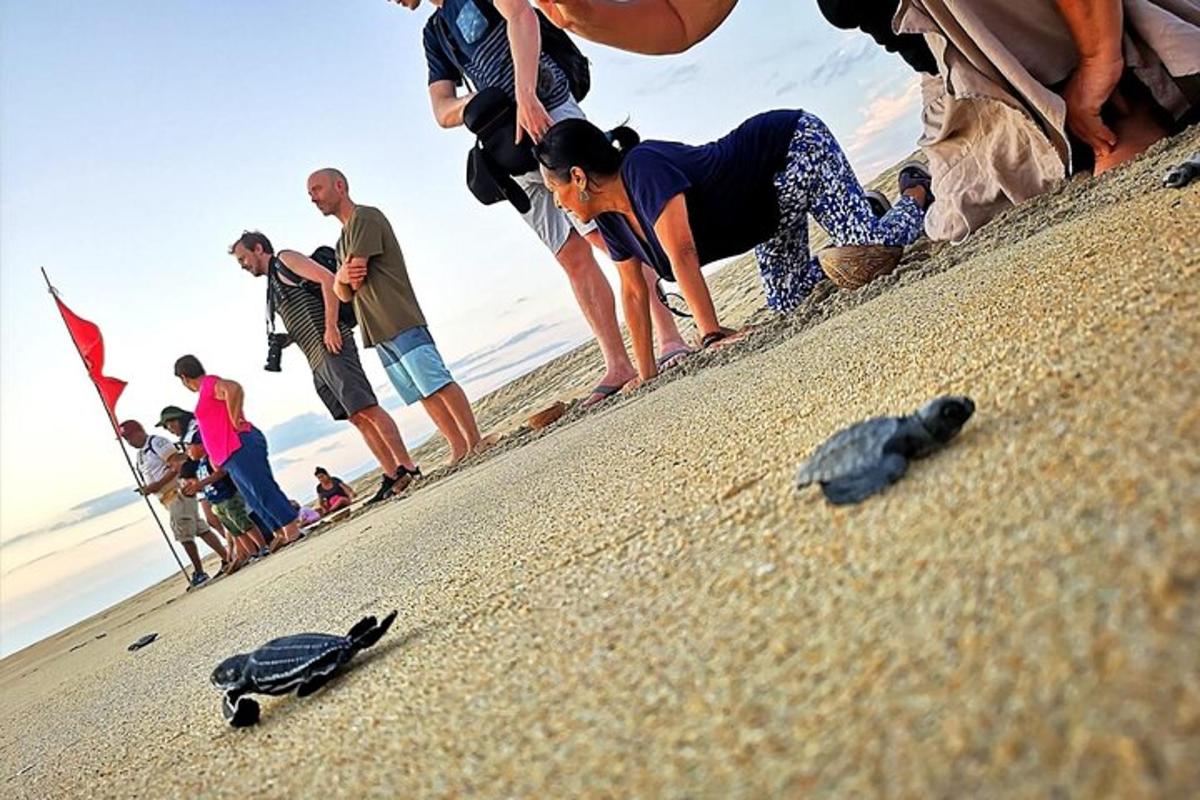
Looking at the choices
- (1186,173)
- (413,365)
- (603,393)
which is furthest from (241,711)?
(413,365)

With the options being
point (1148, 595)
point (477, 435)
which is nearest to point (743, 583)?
point (1148, 595)

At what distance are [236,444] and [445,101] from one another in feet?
9.23

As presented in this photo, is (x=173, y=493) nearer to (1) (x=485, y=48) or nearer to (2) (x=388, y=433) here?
(2) (x=388, y=433)

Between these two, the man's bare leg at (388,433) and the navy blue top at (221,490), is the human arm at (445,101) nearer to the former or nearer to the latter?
the man's bare leg at (388,433)

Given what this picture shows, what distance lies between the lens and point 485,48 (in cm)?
316

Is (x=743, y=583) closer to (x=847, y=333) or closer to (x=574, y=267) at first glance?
(x=847, y=333)

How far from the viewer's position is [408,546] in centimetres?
194

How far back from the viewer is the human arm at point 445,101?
3.31 metres

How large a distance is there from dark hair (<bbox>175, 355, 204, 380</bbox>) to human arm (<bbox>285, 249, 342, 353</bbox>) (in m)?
1.32

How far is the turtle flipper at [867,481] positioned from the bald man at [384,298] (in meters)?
3.47

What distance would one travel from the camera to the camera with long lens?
4766mm

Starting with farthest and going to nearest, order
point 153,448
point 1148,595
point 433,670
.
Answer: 1. point 153,448
2. point 433,670
3. point 1148,595

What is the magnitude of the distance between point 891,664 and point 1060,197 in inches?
88.6

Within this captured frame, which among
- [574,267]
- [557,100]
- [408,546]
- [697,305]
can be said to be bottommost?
[408,546]
